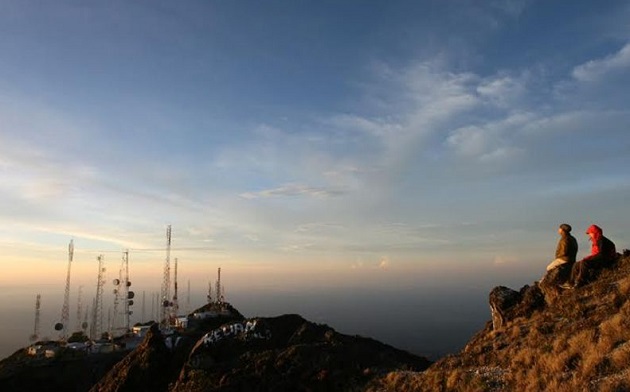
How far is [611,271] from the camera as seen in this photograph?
23.7 meters

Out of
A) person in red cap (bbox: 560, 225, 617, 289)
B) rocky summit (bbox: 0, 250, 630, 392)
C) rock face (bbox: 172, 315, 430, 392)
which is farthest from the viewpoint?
rock face (bbox: 172, 315, 430, 392)

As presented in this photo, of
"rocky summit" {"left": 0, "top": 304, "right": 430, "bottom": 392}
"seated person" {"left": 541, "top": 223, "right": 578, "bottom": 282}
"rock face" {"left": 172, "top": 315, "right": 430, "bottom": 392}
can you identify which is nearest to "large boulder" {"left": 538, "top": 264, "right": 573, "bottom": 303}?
"seated person" {"left": 541, "top": 223, "right": 578, "bottom": 282}

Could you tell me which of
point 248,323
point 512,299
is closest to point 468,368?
point 512,299

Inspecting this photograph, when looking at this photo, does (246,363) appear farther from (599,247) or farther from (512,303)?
(599,247)

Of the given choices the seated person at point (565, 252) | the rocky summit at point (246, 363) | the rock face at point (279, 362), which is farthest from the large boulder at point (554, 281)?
the rock face at point (279, 362)

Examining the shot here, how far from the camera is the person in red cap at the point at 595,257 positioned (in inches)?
938

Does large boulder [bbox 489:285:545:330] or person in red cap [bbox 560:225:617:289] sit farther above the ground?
person in red cap [bbox 560:225:617:289]

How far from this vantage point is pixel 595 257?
80.5 ft

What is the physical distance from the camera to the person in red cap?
23.8 m

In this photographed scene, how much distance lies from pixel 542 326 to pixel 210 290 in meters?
104

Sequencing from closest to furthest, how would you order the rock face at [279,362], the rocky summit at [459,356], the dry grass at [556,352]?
the dry grass at [556,352]
the rocky summit at [459,356]
the rock face at [279,362]

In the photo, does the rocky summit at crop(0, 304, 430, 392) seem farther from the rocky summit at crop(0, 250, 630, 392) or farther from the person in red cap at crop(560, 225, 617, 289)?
the person in red cap at crop(560, 225, 617, 289)

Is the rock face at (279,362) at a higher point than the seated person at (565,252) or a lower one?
lower

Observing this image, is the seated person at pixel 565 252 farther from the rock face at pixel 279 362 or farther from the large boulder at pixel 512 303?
the rock face at pixel 279 362
